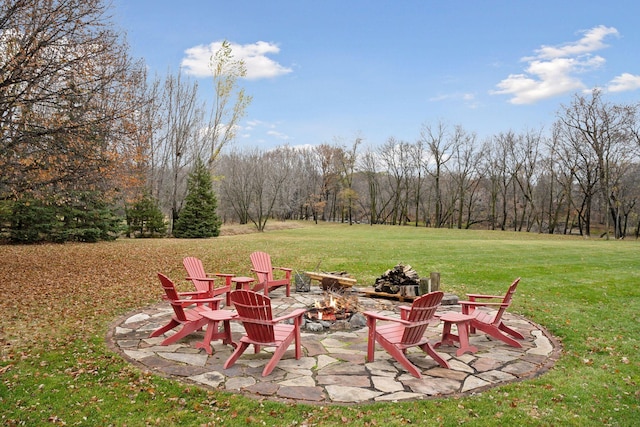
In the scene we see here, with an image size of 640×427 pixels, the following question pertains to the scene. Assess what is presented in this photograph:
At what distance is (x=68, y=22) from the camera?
7.96 metres

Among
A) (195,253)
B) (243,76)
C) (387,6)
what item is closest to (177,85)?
(243,76)

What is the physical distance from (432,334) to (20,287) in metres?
8.46

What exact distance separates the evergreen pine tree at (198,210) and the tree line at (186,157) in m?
0.08

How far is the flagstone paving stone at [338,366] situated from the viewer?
3795mm

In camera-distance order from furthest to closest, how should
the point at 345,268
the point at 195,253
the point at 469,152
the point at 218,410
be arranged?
the point at 469,152 < the point at 195,253 < the point at 345,268 < the point at 218,410

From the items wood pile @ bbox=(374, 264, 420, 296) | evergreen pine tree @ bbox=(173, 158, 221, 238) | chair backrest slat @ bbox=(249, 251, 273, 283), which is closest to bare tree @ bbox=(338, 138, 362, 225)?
evergreen pine tree @ bbox=(173, 158, 221, 238)

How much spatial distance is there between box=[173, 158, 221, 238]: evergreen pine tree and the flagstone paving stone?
19.4 metres

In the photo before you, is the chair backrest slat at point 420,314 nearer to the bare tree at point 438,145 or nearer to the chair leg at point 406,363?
the chair leg at point 406,363

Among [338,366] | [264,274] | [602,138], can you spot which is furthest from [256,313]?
[602,138]

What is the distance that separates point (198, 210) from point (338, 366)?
71.7 feet

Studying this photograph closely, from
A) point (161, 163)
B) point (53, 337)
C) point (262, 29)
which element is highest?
point (262, 29)

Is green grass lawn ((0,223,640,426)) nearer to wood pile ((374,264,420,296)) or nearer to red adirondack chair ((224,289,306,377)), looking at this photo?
red adirondack chair ((224,289,306,377))

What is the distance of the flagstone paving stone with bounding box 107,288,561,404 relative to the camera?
3795 mm

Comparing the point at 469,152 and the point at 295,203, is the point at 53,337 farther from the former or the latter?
the point at 295,203
